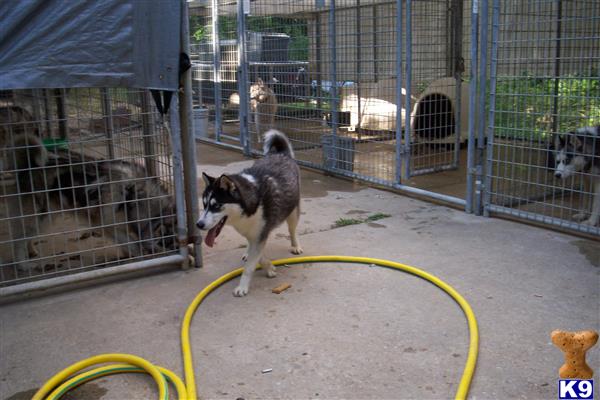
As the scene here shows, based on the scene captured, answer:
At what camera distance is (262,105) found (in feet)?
28.7

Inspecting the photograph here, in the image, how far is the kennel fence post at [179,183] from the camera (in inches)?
153

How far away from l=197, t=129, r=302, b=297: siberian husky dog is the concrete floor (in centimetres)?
28

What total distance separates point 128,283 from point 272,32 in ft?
17.1

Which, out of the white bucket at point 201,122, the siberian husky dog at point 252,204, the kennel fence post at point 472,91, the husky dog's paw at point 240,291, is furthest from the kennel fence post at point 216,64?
the husky dog's paw at point 240,291

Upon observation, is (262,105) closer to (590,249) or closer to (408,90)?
(408,90)

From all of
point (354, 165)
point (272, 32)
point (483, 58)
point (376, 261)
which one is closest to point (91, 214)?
point (376, 261)

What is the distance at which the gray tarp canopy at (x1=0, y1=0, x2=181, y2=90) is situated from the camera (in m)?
3.14

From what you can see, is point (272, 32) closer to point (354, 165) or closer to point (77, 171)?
point (354, 165)

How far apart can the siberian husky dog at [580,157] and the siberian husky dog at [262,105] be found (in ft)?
14.9

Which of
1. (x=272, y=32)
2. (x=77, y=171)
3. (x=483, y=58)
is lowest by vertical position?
(x=77, y=171)

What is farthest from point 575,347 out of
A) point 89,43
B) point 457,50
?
point 457,50

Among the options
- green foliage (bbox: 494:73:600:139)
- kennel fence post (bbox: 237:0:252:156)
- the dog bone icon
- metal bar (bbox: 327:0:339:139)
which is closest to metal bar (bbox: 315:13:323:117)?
metal bar (bbox: 327:0:339:139)

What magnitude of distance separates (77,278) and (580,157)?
14.4ft

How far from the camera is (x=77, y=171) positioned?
4.11 m
